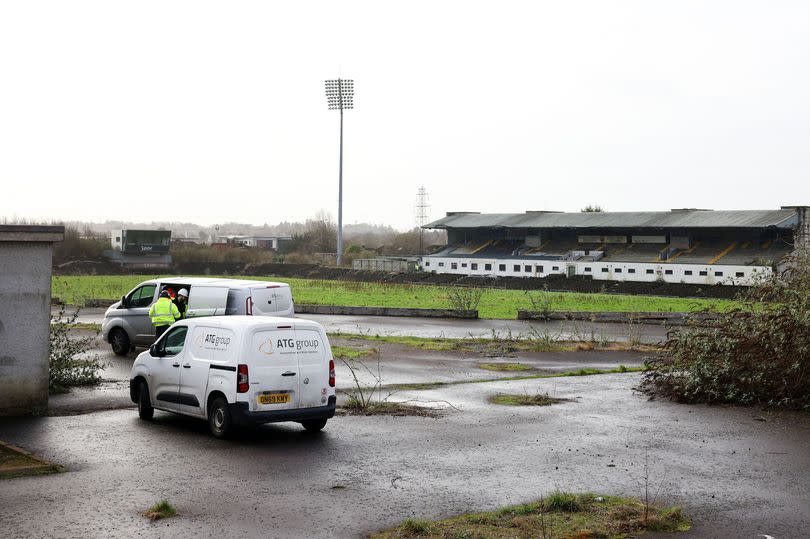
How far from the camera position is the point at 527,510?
9148 millimetres

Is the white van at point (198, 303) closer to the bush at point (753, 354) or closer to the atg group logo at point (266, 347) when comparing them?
the atg group logo at point (266, 347)

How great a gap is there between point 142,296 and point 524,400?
35.8ft

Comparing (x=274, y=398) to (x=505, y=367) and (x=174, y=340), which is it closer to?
(x=174, y=340)

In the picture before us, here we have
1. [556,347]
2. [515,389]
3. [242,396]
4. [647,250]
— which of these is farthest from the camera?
[647,250]

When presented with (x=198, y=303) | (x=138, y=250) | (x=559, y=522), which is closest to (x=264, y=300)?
(x=198, y=303)

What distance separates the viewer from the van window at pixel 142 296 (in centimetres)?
2231

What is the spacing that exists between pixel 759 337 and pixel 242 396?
9294 mm

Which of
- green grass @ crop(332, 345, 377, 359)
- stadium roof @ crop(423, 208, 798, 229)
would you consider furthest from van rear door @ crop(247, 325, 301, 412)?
stadium roof @ crop(423, 208, 798, 229)

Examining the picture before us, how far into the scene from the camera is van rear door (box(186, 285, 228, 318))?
68.8 feet

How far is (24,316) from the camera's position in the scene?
14.1m

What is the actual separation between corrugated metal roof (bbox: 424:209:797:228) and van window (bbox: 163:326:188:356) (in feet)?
183

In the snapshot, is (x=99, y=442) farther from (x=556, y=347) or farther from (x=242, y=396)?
(x=556, y=347)

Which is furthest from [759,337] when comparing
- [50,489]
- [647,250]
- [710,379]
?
[647,250]

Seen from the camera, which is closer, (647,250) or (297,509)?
(297,509)
